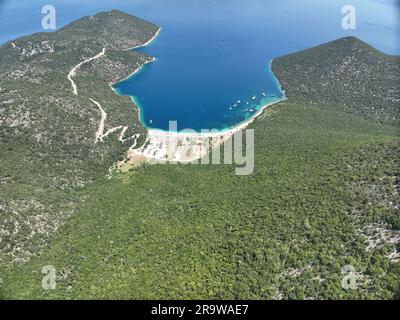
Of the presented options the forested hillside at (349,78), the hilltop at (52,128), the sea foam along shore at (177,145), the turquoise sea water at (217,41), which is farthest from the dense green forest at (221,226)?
the forested hillside at (349,78)

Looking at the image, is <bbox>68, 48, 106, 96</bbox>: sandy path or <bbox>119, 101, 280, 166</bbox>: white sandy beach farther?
<bbox>68, 48, 106, 96</bbox>: sandy path

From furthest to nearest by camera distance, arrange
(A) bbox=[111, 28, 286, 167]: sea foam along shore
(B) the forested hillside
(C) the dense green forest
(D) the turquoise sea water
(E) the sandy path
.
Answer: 1. (D) the turquoise sea water
2. (B) the forested hillside
3. (E) the sandy path
4. (A) bbox=[111, 28, 286, 167]: sea foam along shore
5. (C) the dense green forest

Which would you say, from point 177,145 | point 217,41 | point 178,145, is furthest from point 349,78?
point 217,41

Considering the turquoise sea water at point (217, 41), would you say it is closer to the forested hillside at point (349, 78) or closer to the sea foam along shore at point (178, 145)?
the sea foam along shore at point (178, 145)

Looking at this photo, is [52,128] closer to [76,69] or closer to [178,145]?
[178,145]

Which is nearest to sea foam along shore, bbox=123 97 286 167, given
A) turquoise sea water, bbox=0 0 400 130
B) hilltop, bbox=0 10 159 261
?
hilltop, bbox=0 10 159 261

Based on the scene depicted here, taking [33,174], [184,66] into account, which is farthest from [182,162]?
[184,66]

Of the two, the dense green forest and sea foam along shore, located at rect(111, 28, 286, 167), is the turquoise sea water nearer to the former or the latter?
sea foam along shore, located at rect(111, 28, 286, 167)
